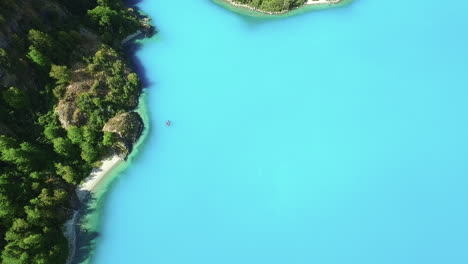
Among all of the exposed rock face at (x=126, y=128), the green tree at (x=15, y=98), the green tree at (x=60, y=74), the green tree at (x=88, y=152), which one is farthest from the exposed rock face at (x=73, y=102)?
the green tree at (x=88, y=152)

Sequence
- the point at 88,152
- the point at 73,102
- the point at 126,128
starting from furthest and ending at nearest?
1. the point at 126,128
2. the point at 73,102
3. the point at 88,152

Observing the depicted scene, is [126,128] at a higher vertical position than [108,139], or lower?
higher

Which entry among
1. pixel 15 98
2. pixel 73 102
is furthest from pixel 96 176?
pixel 15 98

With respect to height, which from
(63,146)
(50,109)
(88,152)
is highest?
(50,109)

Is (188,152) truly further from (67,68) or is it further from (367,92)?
(367,92)

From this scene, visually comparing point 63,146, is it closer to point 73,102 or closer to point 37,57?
point 73,102

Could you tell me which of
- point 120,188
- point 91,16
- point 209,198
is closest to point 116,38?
point 91,16
